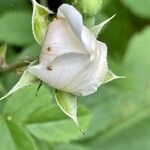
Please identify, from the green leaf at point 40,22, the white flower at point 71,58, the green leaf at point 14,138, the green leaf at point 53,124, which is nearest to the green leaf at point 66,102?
the white flower at point 71,58

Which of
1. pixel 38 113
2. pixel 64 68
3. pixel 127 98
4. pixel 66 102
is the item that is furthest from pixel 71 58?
pixel 127 98

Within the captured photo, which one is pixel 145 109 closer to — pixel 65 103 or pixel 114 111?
pixel 114 111

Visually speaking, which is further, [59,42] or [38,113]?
[38,113]

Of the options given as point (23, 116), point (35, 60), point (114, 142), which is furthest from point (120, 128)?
point (35, 60)

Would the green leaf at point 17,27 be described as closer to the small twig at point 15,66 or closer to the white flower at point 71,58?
the small twig at point 15,66

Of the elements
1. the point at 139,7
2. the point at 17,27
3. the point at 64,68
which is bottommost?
the point at 139,7

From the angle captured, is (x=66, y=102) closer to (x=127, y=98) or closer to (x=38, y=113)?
(x=38, y=113)
